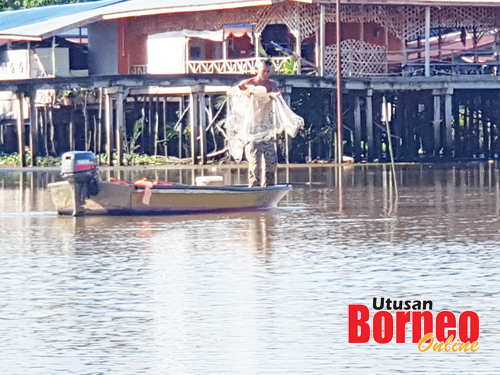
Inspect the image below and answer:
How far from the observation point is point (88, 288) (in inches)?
569

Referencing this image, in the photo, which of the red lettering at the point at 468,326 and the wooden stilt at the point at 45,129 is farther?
the wooden stilt at the point at 45,129

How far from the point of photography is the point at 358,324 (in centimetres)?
1195

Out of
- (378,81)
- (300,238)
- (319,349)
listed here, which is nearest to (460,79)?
(378,81)

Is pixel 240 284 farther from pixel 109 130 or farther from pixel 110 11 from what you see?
pixel 110 11

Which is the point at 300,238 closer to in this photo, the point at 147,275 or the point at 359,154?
the point at 147,275

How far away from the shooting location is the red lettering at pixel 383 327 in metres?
11.5

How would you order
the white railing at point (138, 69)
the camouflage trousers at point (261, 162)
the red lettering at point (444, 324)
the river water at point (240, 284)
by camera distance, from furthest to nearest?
the white railing at point (138, 69), the camouflage trousers at point (261, 162), the red lettering at point (444, 324), the river water at point (240, 284)

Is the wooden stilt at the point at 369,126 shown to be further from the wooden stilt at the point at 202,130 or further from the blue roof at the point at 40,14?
the blue roof at the point at 40,14

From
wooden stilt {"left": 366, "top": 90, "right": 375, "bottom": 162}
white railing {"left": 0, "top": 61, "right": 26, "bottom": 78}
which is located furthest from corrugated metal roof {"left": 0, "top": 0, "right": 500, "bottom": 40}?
wooden stilt {"left": 366, "top": 90, "right": 375, "bottom": 162}

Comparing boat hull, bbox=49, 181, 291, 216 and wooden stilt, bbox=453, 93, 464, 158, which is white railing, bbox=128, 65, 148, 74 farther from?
boat hull, bbox=49, 181, 291, 216

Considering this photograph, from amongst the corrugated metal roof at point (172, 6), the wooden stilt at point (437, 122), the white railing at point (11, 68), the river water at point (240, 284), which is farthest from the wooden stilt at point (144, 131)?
the river water at point (240, 284)

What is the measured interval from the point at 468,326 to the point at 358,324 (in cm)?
94

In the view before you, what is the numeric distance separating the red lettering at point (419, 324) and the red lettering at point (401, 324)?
63mm

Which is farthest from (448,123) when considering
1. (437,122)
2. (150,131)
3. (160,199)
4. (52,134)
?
(160,199)
